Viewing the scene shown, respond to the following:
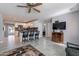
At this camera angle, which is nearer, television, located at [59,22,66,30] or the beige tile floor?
the beige tile floor

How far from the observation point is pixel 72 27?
4.91m

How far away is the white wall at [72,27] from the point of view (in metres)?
4.58

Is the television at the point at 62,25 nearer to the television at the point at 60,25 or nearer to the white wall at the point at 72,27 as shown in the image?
the television at the point at 60,25

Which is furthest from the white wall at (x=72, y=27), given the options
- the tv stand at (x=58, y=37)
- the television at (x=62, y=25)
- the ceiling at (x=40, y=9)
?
the ceiling at (x=40, y=9)

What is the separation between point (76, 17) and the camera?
4.61 meters

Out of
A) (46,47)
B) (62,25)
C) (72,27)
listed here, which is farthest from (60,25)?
(46,47)

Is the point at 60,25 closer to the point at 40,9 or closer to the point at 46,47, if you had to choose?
the point at 46,47

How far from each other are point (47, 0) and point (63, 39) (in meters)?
4.60

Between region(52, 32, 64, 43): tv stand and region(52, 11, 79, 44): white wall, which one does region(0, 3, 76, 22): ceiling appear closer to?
region(52, 11, 79, 44): white wall

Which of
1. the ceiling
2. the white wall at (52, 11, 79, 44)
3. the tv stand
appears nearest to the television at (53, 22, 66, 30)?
the white wall at (52, 11, 79, 44)

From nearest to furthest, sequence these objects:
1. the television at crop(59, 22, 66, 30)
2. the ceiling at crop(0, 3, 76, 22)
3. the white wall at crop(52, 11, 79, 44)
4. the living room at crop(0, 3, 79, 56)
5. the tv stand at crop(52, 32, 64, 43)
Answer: the ceiling at crop(0, 3, 76, 22), the living room at crop(0, 3, 79, 56), the white wall at crop(52, 11, 79, 44), the television at crop(59, 22, 66, 30), the tv stand at crop(52, 32, 64, 43)

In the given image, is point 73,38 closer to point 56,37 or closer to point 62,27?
point 62,27

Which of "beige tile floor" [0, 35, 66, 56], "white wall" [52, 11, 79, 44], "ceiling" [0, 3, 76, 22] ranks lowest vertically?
"beige tile floor" [0, 35, 66, 56]

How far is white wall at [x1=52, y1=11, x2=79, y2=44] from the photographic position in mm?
4582
